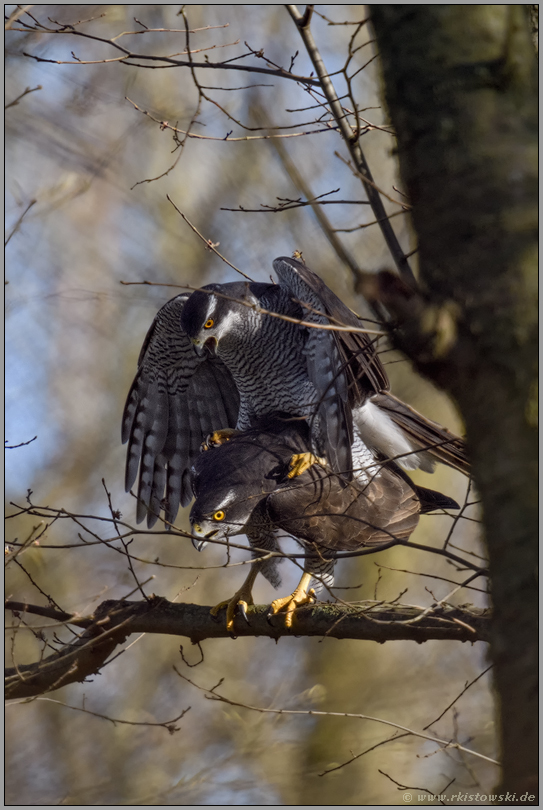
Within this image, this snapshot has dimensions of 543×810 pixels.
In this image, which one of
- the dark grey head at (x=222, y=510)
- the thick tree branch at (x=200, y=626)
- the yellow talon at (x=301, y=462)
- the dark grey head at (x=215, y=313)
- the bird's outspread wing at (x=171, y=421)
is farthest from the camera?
the bird's outspread wing at (x=171, y=421)

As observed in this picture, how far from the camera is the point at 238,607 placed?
3.76 m

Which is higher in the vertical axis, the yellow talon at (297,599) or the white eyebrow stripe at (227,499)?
the white eyebrow stripe at (227,499)

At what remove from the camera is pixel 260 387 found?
4.70 metres

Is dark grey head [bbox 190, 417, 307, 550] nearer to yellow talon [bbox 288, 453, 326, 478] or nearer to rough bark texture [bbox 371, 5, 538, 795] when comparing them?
yellow talon [bbox 288, 453, 326, 478]

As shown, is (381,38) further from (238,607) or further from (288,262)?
(238,607)

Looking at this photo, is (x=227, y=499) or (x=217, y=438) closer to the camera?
(x=227, y=499)

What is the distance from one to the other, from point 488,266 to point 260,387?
10.1ft

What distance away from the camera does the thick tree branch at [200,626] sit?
3.08 metres

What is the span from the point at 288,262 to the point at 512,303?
8.56 feet

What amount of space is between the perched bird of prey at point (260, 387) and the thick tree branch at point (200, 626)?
599 millimetres

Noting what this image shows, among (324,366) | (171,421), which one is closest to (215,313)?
(324,366)

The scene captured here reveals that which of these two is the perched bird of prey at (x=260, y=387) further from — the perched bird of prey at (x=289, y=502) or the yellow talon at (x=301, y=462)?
the perched bird of prey at (x=289, y=502)

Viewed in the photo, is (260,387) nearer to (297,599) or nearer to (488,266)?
(297,599)

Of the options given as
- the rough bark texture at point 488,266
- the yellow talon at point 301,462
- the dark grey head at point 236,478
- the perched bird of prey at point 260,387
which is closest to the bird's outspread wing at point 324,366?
the perched bird of prey at point 260,387
